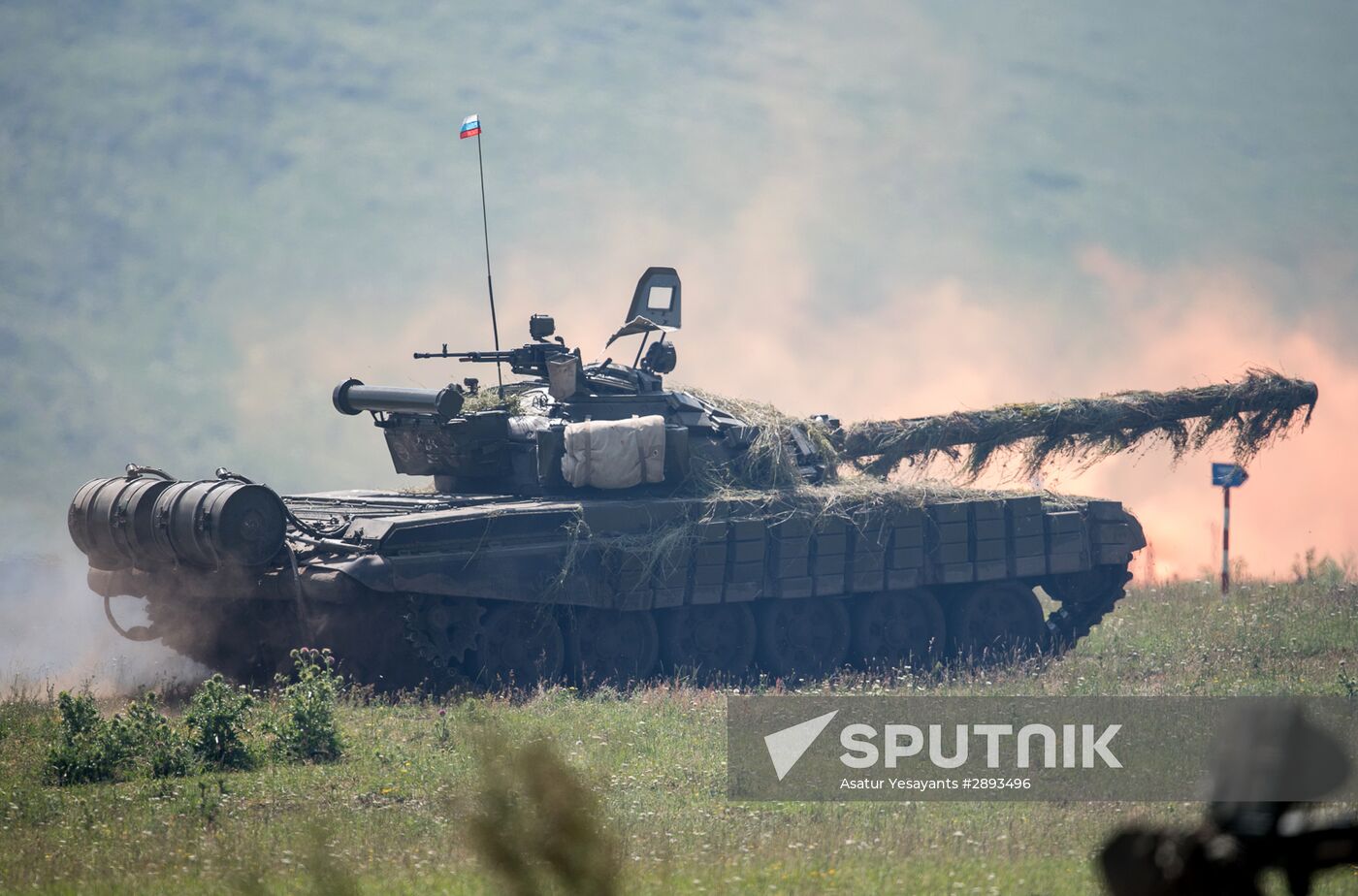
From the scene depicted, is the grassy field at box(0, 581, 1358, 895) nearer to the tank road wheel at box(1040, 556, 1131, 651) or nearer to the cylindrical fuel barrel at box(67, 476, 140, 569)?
the cylindrical fuel barrel at box(67, 476, 140, 569)

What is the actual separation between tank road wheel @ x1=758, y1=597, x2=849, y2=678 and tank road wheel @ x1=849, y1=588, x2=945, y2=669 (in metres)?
0.23

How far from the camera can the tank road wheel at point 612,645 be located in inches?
660

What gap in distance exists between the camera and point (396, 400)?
1700 cm

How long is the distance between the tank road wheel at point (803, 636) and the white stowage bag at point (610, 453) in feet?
7.68

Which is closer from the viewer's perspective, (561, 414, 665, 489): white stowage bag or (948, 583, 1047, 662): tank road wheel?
(561, 414, 665, 489): white stowage bag

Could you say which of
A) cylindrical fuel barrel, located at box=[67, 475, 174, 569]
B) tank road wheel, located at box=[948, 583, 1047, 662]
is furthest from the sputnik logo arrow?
cylindrical fuel barrel, located at box=[67, 475, 174, 569]

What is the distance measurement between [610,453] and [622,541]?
0.96 m

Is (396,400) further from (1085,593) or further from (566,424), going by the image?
(1085,593)

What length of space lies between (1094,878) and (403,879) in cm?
355

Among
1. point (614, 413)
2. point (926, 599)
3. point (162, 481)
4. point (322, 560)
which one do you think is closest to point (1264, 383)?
→ point (926, 599)

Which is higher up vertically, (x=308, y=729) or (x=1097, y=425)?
(x=1097, y=425)

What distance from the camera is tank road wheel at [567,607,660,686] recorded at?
55.0 ft

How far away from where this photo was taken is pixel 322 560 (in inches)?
596

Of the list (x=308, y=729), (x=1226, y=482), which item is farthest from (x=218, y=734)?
(x=1226, y=482)
